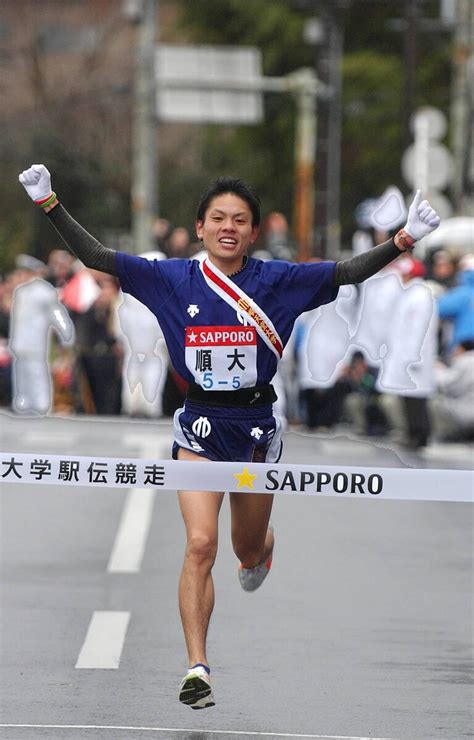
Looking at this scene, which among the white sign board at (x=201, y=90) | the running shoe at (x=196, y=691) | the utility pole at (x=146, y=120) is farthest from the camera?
the white sign board at (x=201, y=90)

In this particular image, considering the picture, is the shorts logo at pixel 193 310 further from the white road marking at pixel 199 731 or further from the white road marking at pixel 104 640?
the white road marking at pixel 104 640

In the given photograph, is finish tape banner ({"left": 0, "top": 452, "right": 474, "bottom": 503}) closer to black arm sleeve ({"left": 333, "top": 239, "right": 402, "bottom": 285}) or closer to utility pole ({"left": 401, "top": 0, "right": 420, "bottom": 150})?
black arm sleeve ({"left": 333, "top": 239, "right": 402, "bottom": 285})

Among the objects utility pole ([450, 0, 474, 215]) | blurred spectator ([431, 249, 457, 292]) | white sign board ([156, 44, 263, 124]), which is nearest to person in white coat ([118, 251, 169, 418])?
blurred spectator ([431, 249, 457, 292])

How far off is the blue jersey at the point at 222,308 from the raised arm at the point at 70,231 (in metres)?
0.06

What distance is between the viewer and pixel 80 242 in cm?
738

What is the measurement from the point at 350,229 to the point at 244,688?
165 ft

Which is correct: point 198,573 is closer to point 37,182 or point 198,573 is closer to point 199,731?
point 199,731

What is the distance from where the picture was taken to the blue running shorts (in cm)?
739

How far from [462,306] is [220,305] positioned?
12755 mm

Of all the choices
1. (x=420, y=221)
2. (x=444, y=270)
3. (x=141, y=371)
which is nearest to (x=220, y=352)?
(x=420, y=221)

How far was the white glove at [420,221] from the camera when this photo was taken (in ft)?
23.9

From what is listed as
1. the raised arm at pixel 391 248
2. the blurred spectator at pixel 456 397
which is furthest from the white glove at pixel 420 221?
the blurred spectator at pixel 456 397

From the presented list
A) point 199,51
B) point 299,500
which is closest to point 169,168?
point 199,51

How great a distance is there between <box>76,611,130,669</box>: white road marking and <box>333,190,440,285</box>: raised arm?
2.05m
